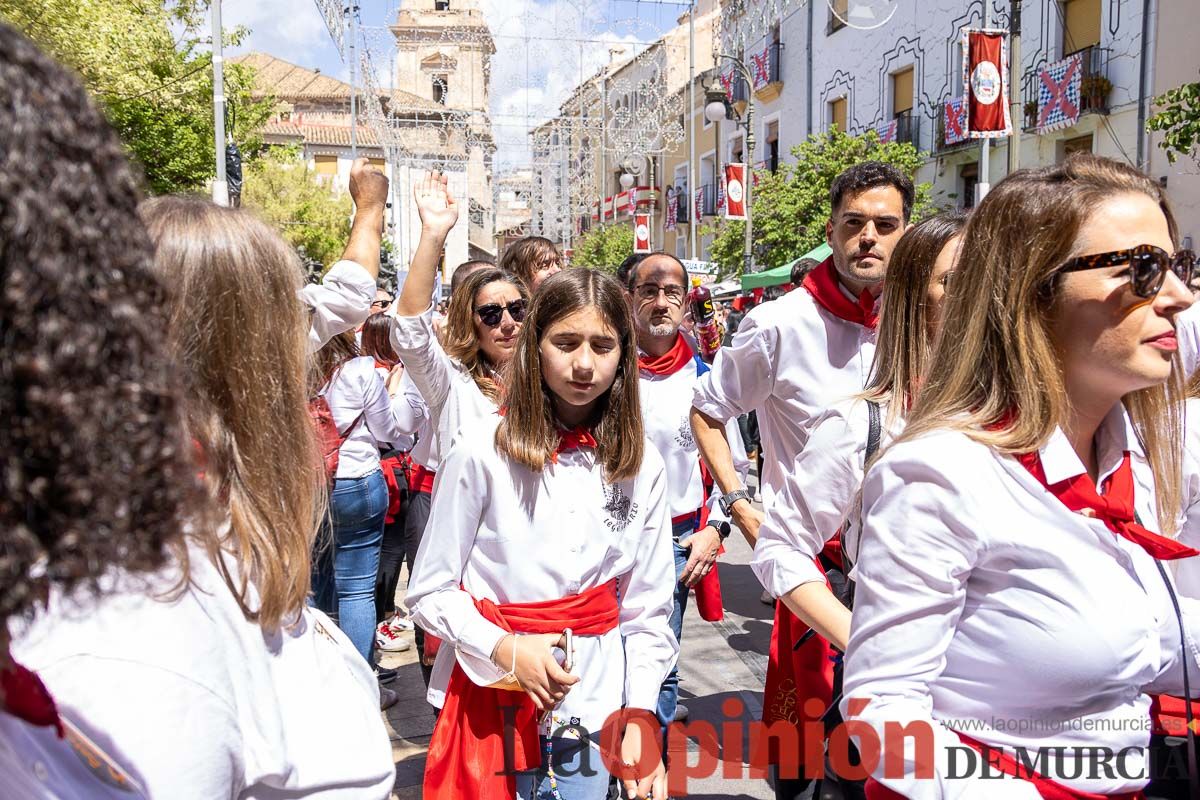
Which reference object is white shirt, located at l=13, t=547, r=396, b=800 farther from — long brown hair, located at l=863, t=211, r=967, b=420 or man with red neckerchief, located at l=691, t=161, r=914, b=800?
man with red neckerchief, located at l=691, t=161, r=914, b=800

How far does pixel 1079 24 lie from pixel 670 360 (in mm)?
15644

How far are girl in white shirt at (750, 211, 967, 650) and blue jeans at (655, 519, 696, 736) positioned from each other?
2.69 ft

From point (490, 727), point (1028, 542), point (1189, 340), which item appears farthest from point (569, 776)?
point (1189, 340)

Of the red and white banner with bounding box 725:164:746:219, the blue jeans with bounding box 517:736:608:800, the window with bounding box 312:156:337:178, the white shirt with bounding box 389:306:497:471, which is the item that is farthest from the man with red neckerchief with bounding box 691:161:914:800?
the window with bounding box 312:156:337:178

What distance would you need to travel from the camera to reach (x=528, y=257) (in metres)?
4.79

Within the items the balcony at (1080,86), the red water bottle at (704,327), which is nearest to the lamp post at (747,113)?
the balcony at (1080,86)

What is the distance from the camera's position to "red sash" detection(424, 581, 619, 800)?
91.5 inches

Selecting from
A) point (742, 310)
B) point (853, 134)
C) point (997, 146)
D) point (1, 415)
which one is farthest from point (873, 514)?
point (853, 134)

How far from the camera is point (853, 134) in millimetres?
23250

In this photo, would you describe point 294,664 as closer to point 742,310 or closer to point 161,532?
point 161,532

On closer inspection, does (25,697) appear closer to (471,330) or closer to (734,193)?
(471,330)

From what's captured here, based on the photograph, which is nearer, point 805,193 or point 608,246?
point 805,193

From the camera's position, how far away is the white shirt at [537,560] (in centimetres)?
238

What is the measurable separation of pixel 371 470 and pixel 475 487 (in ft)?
6.68
